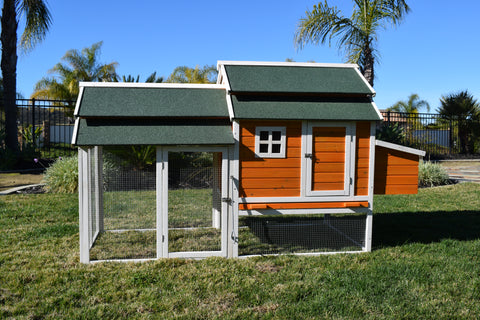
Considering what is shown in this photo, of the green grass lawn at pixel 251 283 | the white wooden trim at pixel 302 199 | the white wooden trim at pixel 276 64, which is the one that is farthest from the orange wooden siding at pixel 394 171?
the white wooden trim at pixel 276 64

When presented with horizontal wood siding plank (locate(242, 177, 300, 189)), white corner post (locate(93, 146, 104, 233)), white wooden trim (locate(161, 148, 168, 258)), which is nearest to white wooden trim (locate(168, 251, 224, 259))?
white wooden trim (locate(161, 148, 168, 258))

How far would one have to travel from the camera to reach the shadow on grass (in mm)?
5703

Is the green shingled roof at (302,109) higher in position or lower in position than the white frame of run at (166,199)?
higher

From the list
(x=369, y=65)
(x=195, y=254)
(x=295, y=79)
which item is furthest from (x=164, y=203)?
(x=369, y=65)

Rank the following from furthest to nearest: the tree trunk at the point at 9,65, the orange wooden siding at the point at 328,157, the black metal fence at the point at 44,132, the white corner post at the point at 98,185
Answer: the black metal fence at the point at 44,132 → the tree trunk at the point at 9,65 → the white corner post at the point at 98,185 → the orange wooden siding at the point at 328,157

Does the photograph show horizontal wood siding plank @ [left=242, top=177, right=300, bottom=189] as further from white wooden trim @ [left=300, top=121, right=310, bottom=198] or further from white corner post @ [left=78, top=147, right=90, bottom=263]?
white corner post @ [left=78, top=147, right=90, bottom=263]

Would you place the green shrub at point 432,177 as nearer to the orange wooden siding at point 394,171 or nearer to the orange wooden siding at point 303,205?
the orange wooden siding at point 394,171

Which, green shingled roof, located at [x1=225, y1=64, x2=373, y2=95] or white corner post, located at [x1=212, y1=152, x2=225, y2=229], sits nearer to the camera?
green shingled roof, located at [x1=225, y1=64, x2=373, y2=95]

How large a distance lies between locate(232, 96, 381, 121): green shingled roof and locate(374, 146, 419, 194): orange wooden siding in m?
0.59

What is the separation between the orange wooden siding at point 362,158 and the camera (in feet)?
16.0

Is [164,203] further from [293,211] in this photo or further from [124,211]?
[293,211]

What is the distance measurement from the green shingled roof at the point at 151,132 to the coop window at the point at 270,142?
36 centimetres

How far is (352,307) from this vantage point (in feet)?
11.3

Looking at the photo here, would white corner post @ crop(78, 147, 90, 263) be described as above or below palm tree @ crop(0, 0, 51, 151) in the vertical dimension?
below
